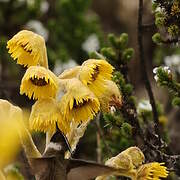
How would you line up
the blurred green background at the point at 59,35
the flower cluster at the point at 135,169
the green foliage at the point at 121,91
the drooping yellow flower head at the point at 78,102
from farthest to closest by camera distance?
1. the blurred green background at the point at 59,35
2. the green foliage at the point at 121,91
3. the flower cluster at the point at 135,169
4. the drooping yellow flower head at the point at 78,102

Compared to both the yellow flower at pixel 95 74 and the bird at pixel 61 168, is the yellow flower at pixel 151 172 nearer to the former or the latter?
the bird at pixel 61 168

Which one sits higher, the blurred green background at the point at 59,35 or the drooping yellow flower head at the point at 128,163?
the drooping yellow flower head at the point at 128,163

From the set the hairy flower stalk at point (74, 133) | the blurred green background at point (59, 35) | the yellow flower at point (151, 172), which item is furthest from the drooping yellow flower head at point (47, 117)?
the blurred green background at point (59, 35)

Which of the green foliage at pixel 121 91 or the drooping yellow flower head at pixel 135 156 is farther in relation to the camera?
the green foliage at pixel 121 91

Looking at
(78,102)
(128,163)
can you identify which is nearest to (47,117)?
(78,102)

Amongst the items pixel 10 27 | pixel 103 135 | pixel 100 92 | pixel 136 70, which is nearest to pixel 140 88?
pixel 136 70
